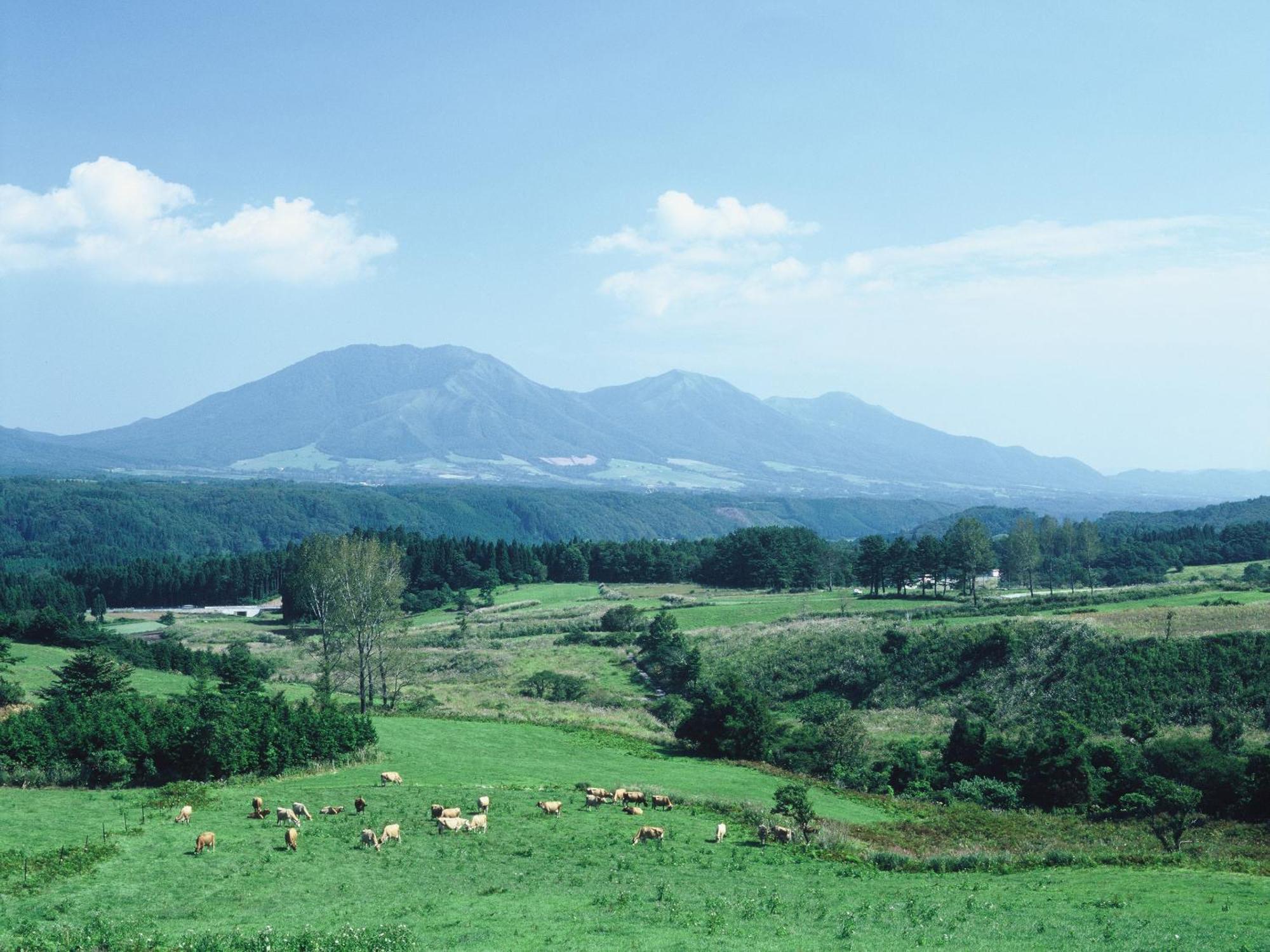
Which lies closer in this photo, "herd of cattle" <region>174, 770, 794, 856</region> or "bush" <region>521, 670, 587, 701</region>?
"herd of cattle" <region>174, 770, 794, 856</region>

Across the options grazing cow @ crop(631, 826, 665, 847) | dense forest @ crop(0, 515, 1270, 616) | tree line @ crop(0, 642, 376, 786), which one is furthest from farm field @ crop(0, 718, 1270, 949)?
dense forest @ crop(0, 515, 1270, 616)

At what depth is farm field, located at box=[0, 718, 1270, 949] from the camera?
16516 mm

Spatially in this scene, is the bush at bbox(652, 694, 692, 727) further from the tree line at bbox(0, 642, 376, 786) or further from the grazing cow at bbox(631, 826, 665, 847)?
the grazing cow at bbox(631, 826, 665, 847)

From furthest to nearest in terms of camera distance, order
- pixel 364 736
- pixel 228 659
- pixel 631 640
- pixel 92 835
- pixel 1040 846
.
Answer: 1. pixel 631 640
2. pixel 228 659
3. pixel 364 736
4. pixel 1040 846
5. pixel 92 835

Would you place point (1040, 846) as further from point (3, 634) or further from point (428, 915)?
point (3, 634)

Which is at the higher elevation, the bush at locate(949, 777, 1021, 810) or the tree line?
the tree line

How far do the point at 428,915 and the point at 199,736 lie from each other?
14991 millimetres

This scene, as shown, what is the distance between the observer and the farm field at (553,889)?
54.2 ft

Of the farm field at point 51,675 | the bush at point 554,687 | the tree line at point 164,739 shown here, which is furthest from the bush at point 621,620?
the tree line at point 164,739

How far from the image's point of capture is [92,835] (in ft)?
72.4

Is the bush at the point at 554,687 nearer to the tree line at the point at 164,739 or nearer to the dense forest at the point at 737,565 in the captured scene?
the tree line at the point at 164,739

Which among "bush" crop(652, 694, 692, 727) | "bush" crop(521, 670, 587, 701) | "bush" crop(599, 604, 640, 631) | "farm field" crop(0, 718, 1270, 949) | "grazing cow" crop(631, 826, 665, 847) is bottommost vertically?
"bush" crop(652, 694, 692, 727)

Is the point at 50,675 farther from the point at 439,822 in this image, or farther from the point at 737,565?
the point at 737,565

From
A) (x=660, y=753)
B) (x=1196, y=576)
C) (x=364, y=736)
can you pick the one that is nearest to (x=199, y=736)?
(x=364, y=736)
